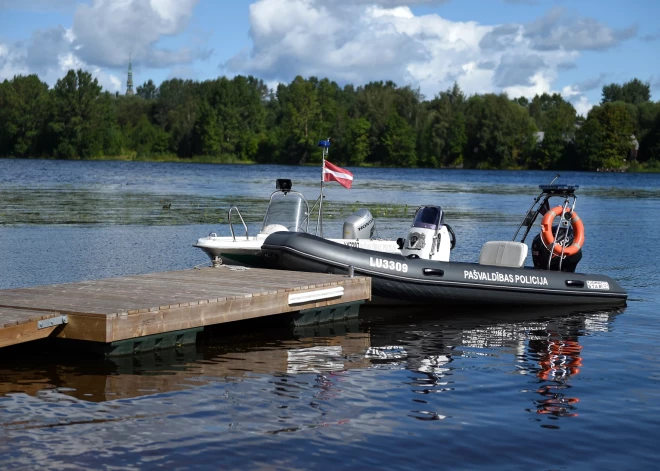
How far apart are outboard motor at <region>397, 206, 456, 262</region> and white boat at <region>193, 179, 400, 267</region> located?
0.87 metres

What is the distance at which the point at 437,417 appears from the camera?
7746 mm

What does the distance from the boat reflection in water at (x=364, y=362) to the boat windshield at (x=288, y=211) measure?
2531mm

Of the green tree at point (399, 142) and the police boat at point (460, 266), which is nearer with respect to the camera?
the police boat at point (460, 266)

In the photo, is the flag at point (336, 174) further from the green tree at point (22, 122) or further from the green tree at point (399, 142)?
the green tree at point (22, 122)

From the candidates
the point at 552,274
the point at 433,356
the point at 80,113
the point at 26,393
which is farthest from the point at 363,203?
the point at 80,113

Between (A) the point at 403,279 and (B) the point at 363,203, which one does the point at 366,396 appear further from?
(B) the point at 363,203

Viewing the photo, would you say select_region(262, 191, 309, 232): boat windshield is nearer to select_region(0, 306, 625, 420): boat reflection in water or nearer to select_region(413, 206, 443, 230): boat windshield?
select_region(413, 206, 443, 230): boat windshield

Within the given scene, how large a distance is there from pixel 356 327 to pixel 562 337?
262 cm

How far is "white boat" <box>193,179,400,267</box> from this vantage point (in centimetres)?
1377

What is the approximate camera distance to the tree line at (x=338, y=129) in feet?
317

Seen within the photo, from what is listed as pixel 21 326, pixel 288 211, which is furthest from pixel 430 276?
pixel 21 326

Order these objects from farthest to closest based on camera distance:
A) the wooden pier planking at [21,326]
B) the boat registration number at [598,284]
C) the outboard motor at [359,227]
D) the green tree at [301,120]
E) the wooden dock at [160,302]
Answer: the green tree at [301,120]
the outboard motor at [359,227]
the boat registration number at [598,284]
the wooden dock at [160,302]
the wooden pier planking at [21,326]

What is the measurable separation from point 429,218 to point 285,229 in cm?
228

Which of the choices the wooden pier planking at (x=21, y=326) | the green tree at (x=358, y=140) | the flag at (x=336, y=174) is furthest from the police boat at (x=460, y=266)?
the green tree at (x=358, y=140)
